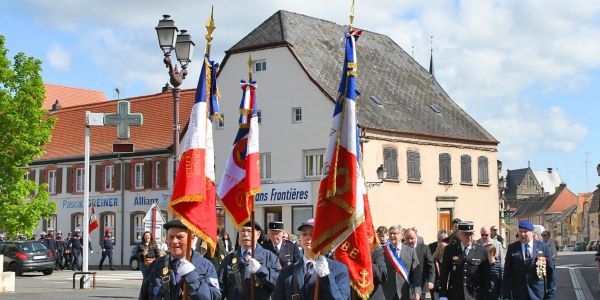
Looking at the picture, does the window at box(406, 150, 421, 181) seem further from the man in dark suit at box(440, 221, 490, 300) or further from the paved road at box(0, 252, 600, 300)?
the man in dark suit at box(440, 221, 490, 300)

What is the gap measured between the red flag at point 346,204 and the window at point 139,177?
41.3 meters

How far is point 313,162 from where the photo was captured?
42.6 meters

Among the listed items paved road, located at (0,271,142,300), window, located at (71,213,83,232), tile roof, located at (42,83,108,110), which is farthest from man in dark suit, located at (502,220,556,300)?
tile roof, located at (42,83,108,110)

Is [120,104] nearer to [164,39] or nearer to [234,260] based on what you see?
[164,39]

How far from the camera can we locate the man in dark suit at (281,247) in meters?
13.2

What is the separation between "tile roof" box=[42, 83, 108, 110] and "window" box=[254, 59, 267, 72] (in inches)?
1273

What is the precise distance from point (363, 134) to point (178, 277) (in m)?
34.1

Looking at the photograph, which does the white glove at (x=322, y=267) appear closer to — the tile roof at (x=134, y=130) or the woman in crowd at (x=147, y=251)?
the woman in crowd at (x=147, y=251)

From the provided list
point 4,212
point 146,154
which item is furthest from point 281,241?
point 146,154

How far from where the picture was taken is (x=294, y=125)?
142 feet

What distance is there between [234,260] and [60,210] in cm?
4423

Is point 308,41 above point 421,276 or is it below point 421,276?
above

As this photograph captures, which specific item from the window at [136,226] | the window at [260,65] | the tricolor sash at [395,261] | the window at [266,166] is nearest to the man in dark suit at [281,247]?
the tricolor sash at [395,261]

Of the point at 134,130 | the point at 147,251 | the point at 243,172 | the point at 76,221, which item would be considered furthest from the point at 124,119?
the point at 76,221
